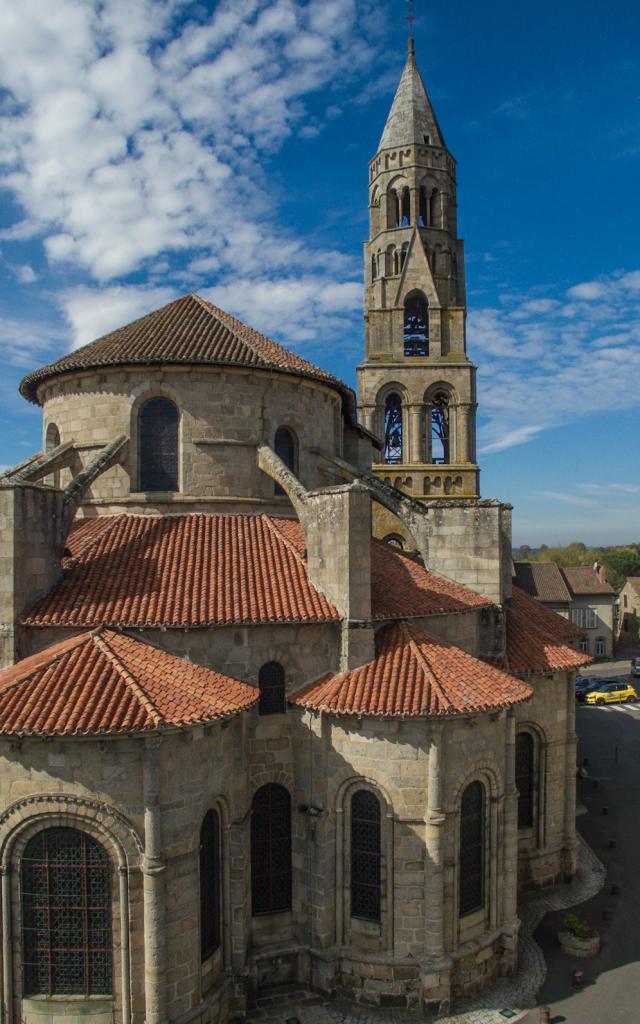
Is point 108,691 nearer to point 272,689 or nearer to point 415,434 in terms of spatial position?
point 272,689

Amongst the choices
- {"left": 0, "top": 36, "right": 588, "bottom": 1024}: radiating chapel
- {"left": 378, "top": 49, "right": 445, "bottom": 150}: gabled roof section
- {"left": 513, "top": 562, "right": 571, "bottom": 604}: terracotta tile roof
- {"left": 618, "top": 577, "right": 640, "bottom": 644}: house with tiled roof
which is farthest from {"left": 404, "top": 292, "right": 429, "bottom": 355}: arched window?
{"left": 618, "top": 577, "right": 640, "bottom": 644}: house with tiled roof

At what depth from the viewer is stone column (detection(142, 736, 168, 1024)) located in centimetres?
1274

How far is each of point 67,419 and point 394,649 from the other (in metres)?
10.8

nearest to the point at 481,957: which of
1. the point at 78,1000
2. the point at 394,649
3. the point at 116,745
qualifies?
the point at 394,649

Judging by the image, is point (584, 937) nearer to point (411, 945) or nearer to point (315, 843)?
point (411, 945)

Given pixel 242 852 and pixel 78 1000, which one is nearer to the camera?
pixel 78 1000

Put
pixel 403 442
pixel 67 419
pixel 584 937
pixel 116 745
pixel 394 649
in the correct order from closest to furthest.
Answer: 1. pixel 116 745
2. pixel 394 649
3. pixel 584 937
4. pixel 67 419
5. pixel 403 442

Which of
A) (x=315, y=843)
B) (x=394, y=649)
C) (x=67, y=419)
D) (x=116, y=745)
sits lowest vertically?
(x=315, y=843)

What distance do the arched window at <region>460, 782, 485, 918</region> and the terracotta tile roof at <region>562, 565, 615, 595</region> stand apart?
50027mm

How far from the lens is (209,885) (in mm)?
14578

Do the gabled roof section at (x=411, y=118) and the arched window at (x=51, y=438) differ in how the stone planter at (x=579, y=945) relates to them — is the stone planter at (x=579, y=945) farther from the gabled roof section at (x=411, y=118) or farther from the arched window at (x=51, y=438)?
the gabled roof section at (x=411, y=118)

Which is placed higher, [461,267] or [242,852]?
[461,267]

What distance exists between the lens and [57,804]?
42.1 feet

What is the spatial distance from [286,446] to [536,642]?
9229 mm
